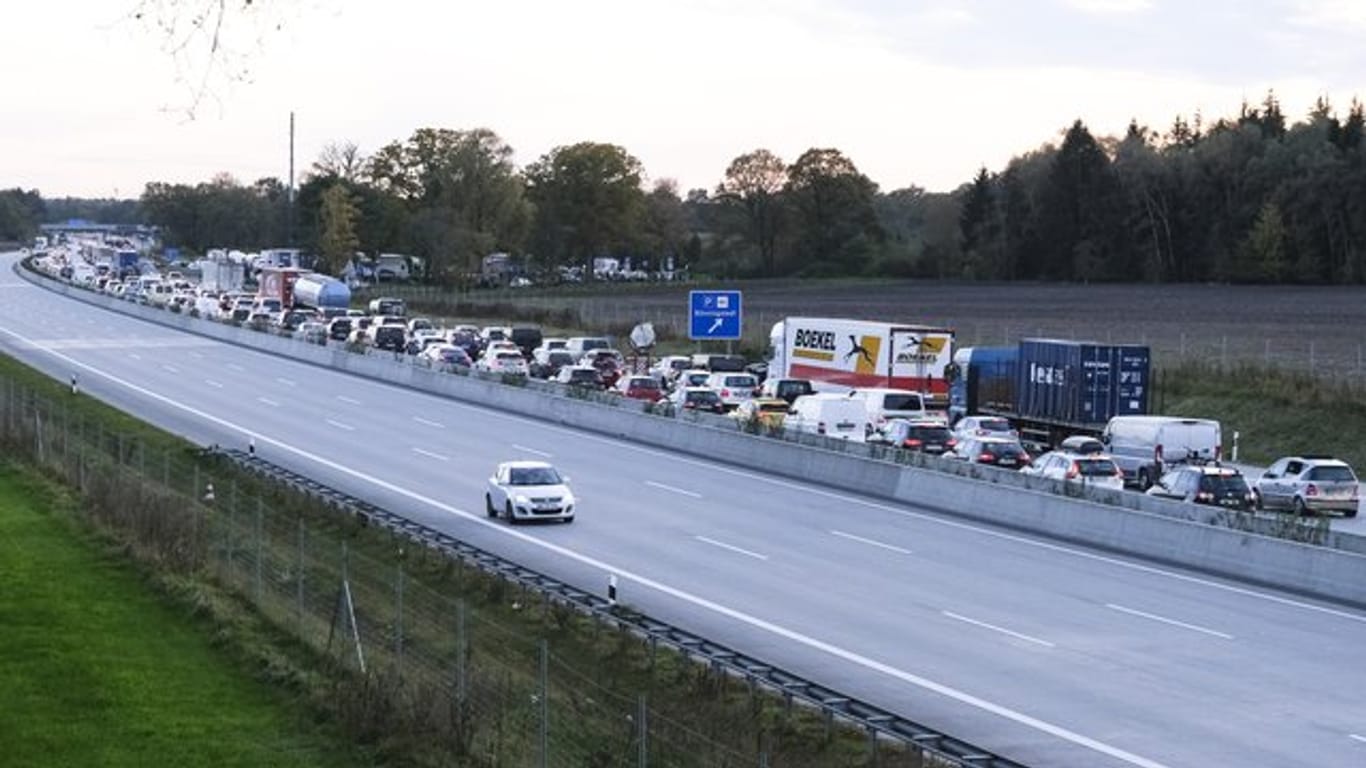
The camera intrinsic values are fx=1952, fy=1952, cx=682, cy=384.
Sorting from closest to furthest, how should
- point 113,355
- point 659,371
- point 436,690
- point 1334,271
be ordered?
point 436,690 → point 659,371 → point 113,355 → point 1334,271

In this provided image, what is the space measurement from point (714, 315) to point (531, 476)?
3293 centimetres

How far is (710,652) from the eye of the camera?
21984 mm

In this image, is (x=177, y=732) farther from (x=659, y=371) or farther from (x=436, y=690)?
(x=659, y=371)

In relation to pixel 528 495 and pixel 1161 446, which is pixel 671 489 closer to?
pixel 528 495

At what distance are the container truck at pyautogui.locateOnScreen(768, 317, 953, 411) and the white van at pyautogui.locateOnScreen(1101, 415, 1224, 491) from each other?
1242 centimetres

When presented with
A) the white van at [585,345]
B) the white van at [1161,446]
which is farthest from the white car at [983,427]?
the white van at [585,345]

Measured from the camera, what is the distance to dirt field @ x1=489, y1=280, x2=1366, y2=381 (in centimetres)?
8062

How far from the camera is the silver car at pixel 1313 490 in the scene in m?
40.5

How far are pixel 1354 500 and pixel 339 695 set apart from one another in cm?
2814

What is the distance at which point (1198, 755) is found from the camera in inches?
753

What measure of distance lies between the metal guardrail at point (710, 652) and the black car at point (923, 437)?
16.2 meters

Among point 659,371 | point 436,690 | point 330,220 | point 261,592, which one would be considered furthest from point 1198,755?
point 330,220

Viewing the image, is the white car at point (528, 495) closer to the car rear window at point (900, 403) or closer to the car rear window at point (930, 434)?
the car rear window at point (930, 434)

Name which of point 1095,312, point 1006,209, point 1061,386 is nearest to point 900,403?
point 1061,386
